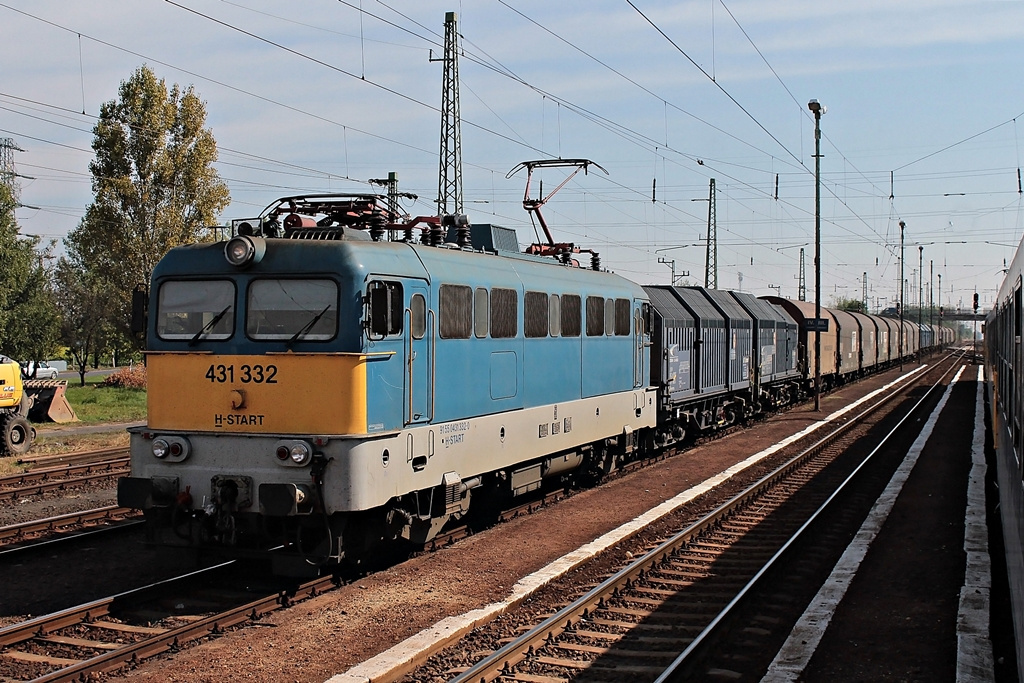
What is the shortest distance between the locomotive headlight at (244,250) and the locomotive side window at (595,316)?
251 inches

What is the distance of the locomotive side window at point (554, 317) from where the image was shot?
13148 millimetres

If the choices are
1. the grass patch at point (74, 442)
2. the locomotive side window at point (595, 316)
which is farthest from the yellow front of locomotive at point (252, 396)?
the grass patch at point (74, 442)

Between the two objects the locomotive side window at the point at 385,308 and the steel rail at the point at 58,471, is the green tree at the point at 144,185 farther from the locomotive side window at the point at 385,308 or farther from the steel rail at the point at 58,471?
the locomotive side window at the point at 385,308

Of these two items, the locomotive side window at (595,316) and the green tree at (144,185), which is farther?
the green tree at (144,185)

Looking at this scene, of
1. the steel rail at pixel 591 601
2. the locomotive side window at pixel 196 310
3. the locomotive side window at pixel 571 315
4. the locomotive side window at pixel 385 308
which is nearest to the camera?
the steel rail at pixel 591 601

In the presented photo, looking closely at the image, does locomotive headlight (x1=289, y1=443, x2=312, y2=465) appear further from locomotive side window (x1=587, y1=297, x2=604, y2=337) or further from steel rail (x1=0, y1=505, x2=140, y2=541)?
locomotive side window (x1=587, y1=297, x2=604, y2=337)

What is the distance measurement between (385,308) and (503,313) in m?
2.76

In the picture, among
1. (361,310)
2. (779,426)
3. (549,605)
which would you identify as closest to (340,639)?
(549,605)

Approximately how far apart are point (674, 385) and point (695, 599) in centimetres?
1080

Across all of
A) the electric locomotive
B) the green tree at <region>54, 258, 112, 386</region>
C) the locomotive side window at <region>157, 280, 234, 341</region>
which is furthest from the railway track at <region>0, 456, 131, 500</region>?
the green tree at <region>54, 258, 112, 386</region>

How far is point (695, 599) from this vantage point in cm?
977

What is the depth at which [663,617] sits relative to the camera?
9133mm

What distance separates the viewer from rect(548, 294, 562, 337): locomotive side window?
1315 cm

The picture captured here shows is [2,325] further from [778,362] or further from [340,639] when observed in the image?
[340,639]
